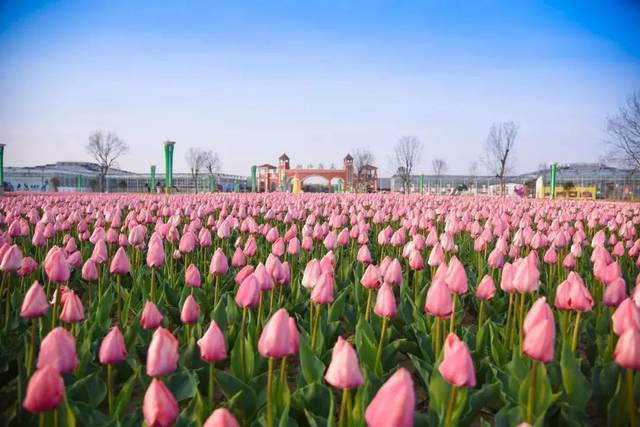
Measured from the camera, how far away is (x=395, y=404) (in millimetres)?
1131

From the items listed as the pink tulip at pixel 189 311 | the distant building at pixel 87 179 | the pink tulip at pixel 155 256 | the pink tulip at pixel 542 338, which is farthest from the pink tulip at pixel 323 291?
the distant building at pixel 87 179

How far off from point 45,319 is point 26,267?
737mm

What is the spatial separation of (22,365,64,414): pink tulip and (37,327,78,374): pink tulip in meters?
0.25

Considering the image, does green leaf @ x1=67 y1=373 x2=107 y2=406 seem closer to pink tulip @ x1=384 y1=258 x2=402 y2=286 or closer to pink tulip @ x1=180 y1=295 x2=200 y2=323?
pink tulip @ x1=180 y1=295 x2=200 y2=323

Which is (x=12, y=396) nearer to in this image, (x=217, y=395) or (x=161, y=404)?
(x=217, y=395)

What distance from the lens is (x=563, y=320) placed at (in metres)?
2.63

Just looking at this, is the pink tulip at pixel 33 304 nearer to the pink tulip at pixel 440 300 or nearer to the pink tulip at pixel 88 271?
the pink tulip at pixel 88 271

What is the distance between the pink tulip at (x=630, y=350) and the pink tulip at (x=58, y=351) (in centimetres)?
189

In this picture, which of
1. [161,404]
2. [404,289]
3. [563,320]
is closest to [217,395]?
[161,404]

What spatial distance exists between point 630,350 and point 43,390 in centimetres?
186

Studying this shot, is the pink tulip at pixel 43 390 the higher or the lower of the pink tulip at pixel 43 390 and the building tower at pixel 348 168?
the lower

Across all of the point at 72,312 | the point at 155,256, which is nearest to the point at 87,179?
the point at 155,256

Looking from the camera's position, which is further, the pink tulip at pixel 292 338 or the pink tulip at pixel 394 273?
the pink tulip at pixel 394 273

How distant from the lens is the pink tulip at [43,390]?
1.31 metres
